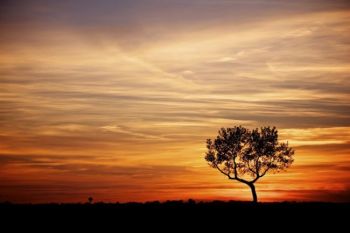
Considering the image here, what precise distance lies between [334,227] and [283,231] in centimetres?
571

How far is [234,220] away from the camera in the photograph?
171 ft

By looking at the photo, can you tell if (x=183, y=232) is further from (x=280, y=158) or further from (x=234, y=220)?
(x=280, y=158)

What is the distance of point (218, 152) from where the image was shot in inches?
3482

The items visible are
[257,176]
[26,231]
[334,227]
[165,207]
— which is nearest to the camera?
[26,231]

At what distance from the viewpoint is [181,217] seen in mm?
52750

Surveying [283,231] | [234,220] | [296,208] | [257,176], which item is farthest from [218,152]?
[283,231]

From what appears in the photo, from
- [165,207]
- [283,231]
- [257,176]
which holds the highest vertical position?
[257,176]

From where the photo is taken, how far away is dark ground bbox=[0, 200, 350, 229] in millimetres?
48438

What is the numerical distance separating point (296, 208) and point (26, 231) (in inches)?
1306

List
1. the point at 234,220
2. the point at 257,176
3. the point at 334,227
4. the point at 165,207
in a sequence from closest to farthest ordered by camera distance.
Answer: the point at 334,227
the point at 234,220
the point at 165,207
the point at 257,176

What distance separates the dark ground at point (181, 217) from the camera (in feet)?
159

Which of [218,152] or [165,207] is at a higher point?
[218,152]

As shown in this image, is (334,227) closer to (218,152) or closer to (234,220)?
(234,220)

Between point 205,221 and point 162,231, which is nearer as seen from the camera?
point 162,231
